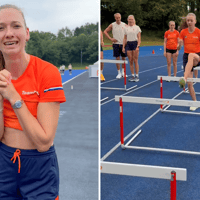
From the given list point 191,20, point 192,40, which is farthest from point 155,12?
point 191,20

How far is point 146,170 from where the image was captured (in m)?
1.88

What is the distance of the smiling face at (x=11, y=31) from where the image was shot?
115 centimetres

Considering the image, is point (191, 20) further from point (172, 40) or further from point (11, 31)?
point (11, 31)

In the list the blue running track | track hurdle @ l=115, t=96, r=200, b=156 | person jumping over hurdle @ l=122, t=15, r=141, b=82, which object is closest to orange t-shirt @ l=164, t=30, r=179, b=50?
person jumping over hurdle @ l=122, t=15, r=141, b=82

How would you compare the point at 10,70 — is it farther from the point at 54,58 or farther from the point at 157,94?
the point at 54,58

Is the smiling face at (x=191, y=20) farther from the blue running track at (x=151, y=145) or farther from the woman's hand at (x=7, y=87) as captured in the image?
the woman's hand at (x=7, y=87)

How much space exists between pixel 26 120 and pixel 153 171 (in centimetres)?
103

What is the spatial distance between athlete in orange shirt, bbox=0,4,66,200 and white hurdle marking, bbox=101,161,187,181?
0.77 meters

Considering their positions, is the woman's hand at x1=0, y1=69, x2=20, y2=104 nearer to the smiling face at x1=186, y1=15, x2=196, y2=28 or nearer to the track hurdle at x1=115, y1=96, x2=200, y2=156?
the track hurdle at x1=115, y1=96, x2=200, y2=156

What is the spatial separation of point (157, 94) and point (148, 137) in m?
3.86

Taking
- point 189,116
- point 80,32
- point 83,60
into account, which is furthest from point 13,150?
point 80,32

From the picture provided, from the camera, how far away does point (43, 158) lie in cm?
124

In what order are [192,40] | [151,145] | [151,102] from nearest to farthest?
[151,102] < [151,145] < [192,40]

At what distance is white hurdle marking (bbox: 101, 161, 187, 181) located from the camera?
1777mm
